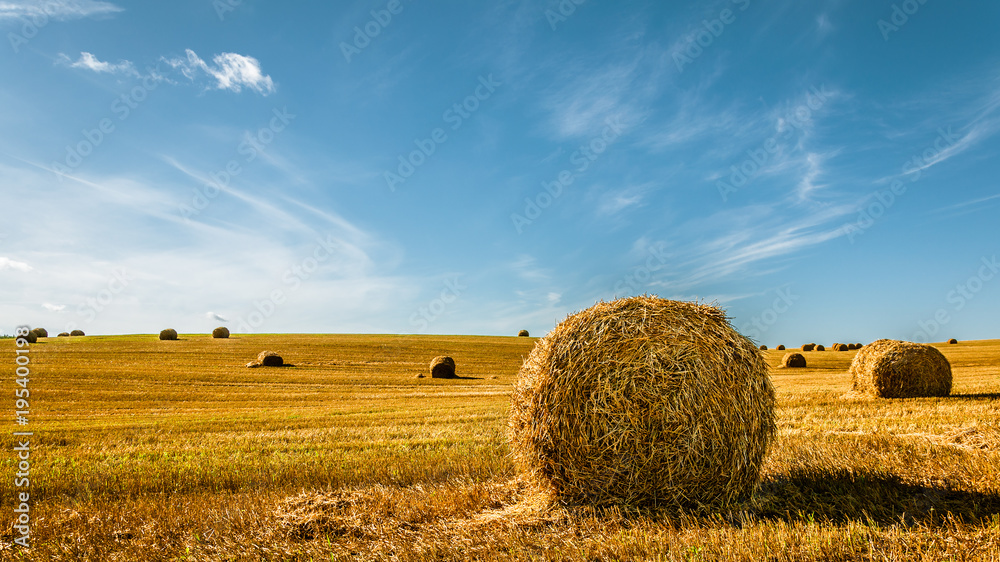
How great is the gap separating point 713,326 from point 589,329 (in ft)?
4.42

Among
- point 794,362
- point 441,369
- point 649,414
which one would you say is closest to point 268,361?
point 441,369

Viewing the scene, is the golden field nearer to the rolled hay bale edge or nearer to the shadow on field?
the shadow on field

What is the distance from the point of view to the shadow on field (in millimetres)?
4785

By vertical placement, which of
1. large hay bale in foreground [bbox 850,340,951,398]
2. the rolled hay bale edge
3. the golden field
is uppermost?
the rolled hay bale edge

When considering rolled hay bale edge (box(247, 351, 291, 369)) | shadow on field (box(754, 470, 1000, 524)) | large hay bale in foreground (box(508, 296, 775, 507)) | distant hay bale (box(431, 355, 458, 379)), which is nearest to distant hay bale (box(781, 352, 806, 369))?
distant hay bale (box(431, 355, 458, 379))

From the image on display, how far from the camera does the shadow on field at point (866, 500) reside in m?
4.79

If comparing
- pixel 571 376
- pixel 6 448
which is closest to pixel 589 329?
pixel 571 376

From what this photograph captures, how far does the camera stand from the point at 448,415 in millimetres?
13961

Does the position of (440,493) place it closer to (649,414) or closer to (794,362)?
(649,414)

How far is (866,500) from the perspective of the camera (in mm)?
5238

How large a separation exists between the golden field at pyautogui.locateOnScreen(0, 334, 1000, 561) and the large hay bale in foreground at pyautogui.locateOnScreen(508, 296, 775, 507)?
0.99 feet

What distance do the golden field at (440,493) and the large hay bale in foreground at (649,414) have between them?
302 mm

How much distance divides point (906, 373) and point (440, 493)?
14902 mm

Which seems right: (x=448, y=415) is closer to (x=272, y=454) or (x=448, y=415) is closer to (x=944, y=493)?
(x=272, y=454)
